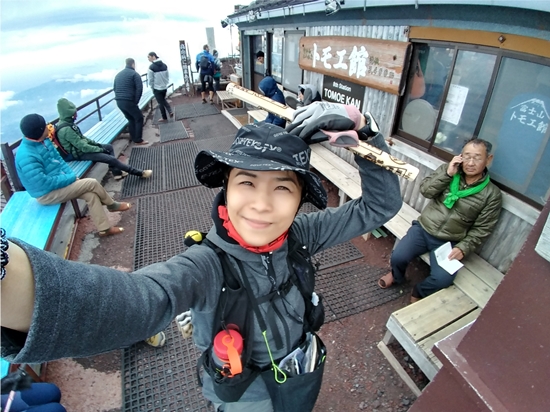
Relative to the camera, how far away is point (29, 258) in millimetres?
620

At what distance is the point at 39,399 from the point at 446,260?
3.62m

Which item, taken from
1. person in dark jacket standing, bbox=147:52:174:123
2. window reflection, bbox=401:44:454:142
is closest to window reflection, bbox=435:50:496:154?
window reflection, bbox=401:44:454:142

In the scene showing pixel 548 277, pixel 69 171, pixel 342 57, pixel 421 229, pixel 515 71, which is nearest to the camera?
pixel 548 277

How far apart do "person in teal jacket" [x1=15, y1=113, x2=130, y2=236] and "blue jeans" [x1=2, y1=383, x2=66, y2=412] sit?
2.69 metres

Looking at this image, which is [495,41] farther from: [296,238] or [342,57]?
[296,238]

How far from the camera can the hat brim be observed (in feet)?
3.74

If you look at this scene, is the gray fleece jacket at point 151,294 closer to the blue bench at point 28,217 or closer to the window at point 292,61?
the blue bench at point 28,217

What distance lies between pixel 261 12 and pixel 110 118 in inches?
197

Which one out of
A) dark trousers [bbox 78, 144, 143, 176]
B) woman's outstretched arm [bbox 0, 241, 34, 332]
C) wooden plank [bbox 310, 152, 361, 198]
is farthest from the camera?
dark trousers [bbox 78, 144, 143, 176]

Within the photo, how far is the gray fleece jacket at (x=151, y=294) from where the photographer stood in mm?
622

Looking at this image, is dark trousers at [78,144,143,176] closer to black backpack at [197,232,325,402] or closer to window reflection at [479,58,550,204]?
black backpack at [197,232,325,402]

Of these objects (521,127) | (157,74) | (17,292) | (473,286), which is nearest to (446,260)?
(473,286)

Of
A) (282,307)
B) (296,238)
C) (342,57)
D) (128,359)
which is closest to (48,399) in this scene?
(128,359)

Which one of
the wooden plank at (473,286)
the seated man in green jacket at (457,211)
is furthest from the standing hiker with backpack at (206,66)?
the wooden plank at (473,286)
